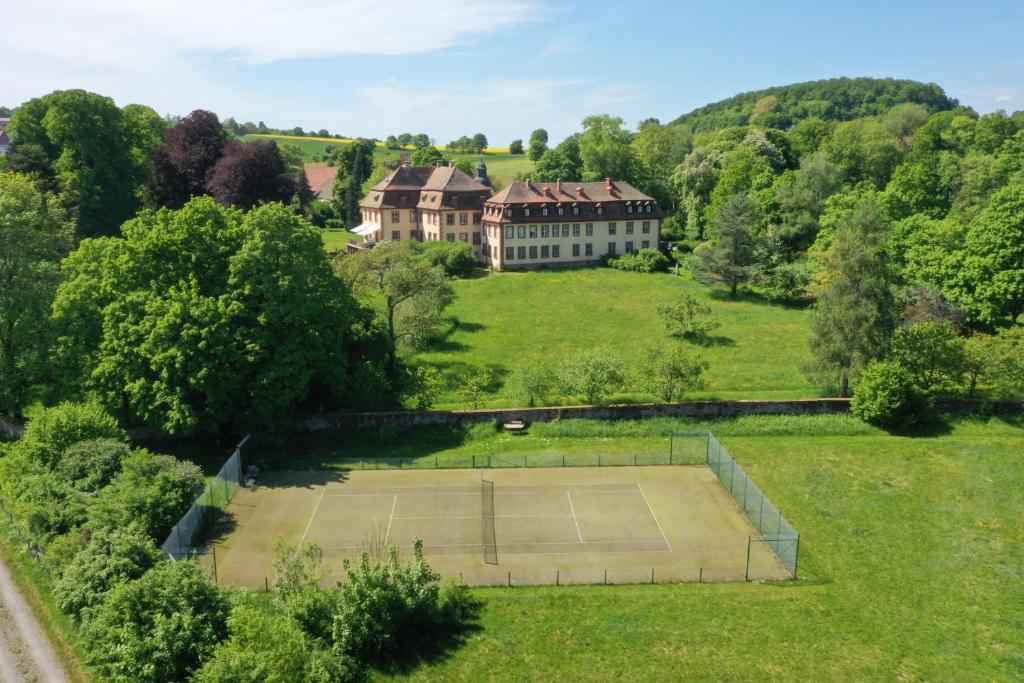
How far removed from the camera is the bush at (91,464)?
27172mm

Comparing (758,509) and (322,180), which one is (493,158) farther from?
(758,509)

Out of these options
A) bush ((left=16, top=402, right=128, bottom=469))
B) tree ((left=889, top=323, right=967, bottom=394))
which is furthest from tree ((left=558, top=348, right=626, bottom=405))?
bush ((left=16, top=402, right=128, bottom=469))

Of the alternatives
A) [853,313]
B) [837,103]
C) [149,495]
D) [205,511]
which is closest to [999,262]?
[853,313]

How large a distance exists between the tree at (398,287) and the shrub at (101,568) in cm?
2069

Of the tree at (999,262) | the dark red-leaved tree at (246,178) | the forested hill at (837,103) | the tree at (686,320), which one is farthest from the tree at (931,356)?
the forested hill at (837,103)

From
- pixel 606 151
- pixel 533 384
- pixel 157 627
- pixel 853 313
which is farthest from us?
pixel 606 151

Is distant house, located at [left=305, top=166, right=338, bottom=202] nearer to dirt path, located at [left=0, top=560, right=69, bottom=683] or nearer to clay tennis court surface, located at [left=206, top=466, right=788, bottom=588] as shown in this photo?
clay tennis court surface, located at [left=206, top=466, right=788, bottom=588]

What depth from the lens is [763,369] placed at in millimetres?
44594

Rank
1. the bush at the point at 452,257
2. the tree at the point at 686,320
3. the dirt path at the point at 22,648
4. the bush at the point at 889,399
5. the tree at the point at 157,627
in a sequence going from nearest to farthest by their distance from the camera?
the tree at the point at 157,627 < the dirt path at the point at 22,648 < the bush at the point at 889,399 < the tree at the point at 686,320 < the bush at the point at 452,257

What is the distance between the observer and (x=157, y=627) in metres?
18.6

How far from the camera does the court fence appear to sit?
2472 cm

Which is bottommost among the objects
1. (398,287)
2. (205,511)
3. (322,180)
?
(205,511)

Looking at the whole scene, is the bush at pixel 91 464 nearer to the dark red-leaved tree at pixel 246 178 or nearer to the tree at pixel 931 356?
the dark red-leaved tree at pixel 246 178

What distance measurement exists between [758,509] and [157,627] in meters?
19.8
